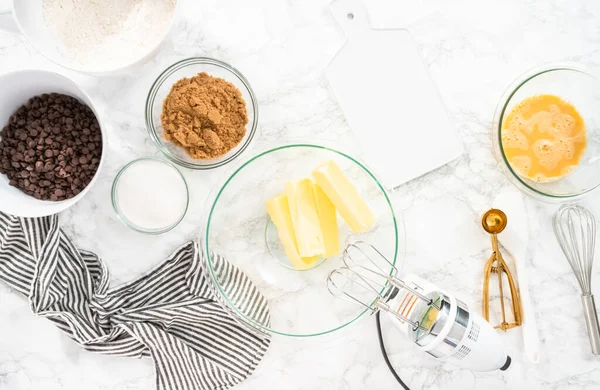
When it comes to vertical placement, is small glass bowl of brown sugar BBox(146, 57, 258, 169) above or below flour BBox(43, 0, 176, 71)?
below

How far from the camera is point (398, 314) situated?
90cm

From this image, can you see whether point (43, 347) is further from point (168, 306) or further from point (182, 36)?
point (182, 36)

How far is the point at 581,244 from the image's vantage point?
3.53 ft

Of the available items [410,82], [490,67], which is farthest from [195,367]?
[490,67]

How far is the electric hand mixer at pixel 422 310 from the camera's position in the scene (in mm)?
865

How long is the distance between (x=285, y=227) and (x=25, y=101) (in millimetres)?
538

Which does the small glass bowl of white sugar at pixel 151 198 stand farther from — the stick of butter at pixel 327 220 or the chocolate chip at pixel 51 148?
the stick of butter at pixel 327 220

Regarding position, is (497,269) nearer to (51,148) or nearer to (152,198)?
(152,198)

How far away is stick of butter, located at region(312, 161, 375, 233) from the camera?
2.98ft

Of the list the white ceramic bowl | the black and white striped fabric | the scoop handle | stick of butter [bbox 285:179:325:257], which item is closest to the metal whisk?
the scoop handle

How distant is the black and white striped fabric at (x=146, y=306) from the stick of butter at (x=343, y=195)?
25cm

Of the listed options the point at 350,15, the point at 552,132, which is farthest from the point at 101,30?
the point at 552,132

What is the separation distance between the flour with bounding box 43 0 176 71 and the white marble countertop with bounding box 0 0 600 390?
3.8 inches

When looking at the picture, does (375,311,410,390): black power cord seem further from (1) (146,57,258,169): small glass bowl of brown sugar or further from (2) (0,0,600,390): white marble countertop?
(1) (146,57,258,169): small glass bowl of brown sugar
